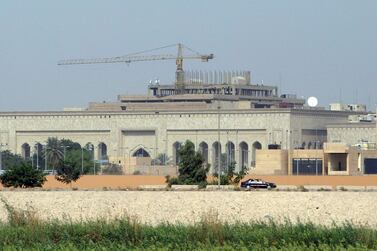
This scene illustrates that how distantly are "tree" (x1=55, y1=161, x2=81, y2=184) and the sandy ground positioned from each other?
24294 mm

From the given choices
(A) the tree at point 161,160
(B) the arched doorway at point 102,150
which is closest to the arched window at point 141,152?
(A) the tree at point 161,160

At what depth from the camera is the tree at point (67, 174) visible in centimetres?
7831

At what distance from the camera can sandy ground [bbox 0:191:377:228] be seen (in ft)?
151

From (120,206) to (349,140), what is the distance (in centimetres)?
10420

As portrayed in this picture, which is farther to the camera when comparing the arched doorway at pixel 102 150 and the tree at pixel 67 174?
the arched doorway at pixel 102 150

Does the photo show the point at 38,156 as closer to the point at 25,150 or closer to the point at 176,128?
the point at 176,128

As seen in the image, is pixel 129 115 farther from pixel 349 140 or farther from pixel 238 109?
pixel 349 140

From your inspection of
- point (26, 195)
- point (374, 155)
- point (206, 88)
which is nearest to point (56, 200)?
point (26, 195)

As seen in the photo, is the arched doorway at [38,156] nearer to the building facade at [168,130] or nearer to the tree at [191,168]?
the building facade at [168,130]

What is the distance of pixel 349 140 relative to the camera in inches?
5950

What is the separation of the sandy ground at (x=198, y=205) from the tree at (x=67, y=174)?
2429cm

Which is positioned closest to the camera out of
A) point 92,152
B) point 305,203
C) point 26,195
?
point 305,203

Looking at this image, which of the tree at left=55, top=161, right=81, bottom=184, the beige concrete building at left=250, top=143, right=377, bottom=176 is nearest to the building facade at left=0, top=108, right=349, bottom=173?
the beige concrete building at left=250, top=143, right=377, bottom=176

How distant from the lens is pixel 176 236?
35844 mm
